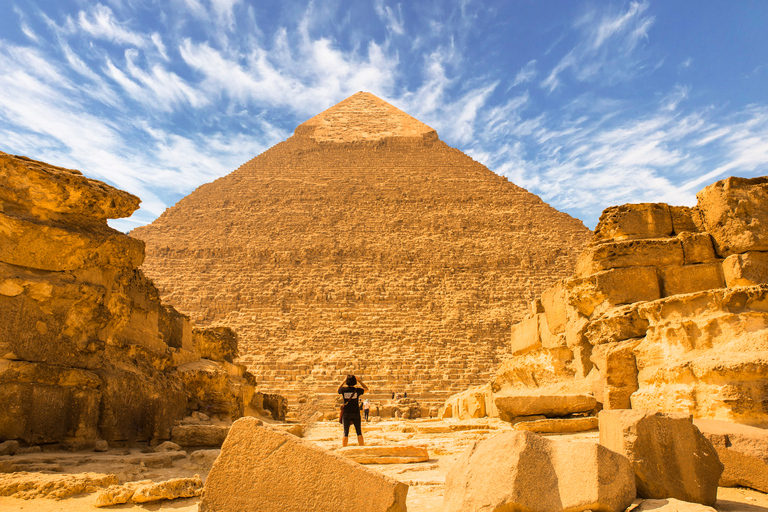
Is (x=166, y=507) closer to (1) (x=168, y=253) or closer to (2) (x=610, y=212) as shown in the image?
(2) (x=610, y=212)

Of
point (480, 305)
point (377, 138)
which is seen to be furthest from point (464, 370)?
point (377, 138)

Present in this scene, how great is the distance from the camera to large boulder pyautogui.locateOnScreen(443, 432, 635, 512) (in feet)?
5.36

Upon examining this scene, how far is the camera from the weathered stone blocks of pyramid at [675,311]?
7.87 feet

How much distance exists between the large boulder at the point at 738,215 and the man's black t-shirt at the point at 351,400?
2497 millimetres

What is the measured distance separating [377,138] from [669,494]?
5288 centimetres

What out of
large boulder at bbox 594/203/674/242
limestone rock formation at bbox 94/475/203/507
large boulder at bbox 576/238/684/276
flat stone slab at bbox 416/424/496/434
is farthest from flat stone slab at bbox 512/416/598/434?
limestone rock formation at bbox 94/475/203/507

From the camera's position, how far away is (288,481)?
1618 mm

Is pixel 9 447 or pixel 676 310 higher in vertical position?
pixel 676 310

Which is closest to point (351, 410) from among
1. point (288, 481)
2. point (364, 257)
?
point (288, 481)

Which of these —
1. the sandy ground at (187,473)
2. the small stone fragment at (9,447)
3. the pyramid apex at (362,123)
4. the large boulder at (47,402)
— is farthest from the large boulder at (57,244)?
the pyramid apex at (362,123)

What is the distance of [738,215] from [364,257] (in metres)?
36.0

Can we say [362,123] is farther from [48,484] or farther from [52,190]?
[48,484]

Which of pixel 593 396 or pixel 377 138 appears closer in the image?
pixel 593 396

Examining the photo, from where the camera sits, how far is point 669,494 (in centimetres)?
178
